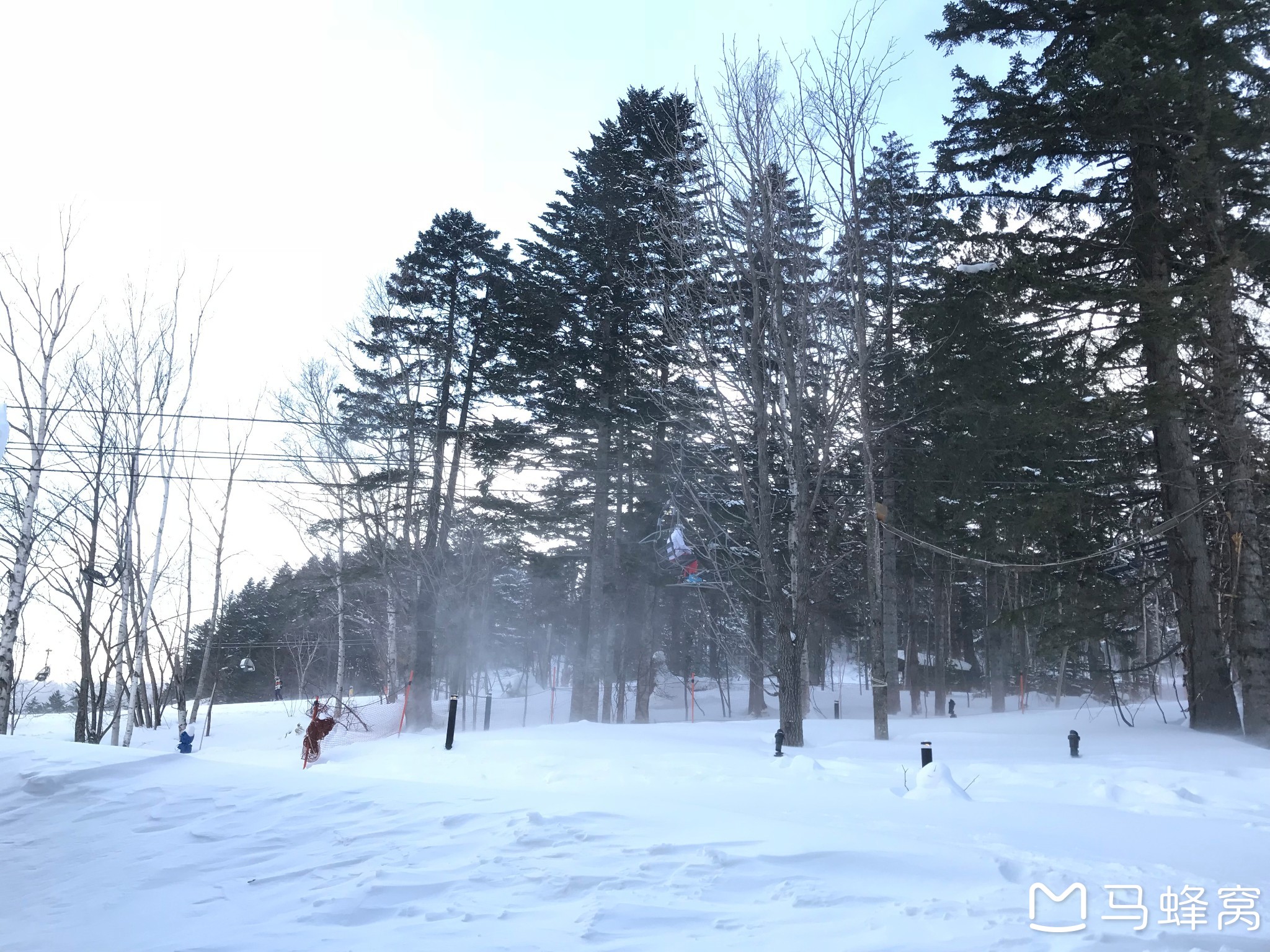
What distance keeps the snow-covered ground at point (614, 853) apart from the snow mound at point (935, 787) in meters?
0.03

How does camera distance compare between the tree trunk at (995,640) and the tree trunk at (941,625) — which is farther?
the tree trunk at (941,625)

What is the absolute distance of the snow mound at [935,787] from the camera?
6980 mm

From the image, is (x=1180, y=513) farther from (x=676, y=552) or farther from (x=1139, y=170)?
(x=676, y=552)

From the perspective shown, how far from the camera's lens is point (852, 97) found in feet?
42.7

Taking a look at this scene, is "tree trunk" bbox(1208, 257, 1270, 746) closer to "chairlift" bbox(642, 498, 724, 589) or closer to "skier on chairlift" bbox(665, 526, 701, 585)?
"chairlift" bbox(642, 498, 724, 589)

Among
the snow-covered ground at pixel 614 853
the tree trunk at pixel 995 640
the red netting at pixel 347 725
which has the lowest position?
the red netting at pixel 347 725

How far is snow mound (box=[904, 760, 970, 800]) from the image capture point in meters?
→ 6.98

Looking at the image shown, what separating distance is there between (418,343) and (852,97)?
46.2 ft

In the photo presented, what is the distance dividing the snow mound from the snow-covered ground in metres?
0.03

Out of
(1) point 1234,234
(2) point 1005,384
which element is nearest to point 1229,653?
(2) point 1005,384

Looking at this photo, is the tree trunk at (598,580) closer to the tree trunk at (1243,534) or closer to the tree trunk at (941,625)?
the tree trunk at (941,625)

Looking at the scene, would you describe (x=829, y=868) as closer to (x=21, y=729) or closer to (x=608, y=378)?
(x=608, y=378)

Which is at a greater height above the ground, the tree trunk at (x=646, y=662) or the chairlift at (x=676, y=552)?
the chairlift at (x=676, y=552)

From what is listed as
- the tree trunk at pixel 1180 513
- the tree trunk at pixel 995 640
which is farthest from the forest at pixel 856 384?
the tree trunk at pixel 995 640
